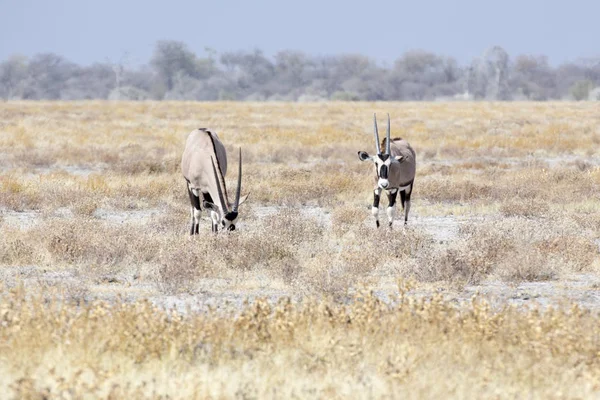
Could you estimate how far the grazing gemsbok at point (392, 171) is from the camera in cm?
1380

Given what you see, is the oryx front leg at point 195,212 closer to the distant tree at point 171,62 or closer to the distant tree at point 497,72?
the distant tree at point 497,72

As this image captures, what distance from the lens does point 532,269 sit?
33.3ft

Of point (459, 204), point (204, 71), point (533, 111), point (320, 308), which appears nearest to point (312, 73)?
point (204, 71)

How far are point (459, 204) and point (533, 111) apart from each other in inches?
1458

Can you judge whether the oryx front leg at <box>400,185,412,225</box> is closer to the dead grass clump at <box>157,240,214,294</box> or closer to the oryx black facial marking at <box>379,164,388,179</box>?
the oryx black facial marking at <box>379,164,388,179</box>

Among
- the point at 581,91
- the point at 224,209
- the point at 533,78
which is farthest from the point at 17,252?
the point at 533,78

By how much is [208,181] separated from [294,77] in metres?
141

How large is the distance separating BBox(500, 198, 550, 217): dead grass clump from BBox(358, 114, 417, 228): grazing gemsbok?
201 centimetres

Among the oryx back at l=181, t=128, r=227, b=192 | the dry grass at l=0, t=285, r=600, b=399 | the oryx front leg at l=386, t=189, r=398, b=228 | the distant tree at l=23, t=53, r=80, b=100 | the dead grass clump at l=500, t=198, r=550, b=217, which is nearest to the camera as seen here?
the dry grass at l=0, t=285, r=600, b=399

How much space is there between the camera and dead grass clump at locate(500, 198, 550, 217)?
52.9 ft

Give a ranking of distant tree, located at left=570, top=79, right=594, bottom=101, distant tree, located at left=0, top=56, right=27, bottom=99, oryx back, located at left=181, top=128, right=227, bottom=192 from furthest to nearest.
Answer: distant tree, located at left=0, top=56, right=27, bottom=99 → distant tree, located at left=570, top=79, right=594, bottom=101 → oryx back, located at left=181, top=128, right=227, bottom=192

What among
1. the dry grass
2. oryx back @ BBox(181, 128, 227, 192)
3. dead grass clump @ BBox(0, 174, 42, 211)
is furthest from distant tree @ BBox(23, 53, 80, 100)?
the dry grass

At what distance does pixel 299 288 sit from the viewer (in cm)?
A: 934

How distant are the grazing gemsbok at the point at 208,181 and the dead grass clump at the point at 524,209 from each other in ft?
16.8
